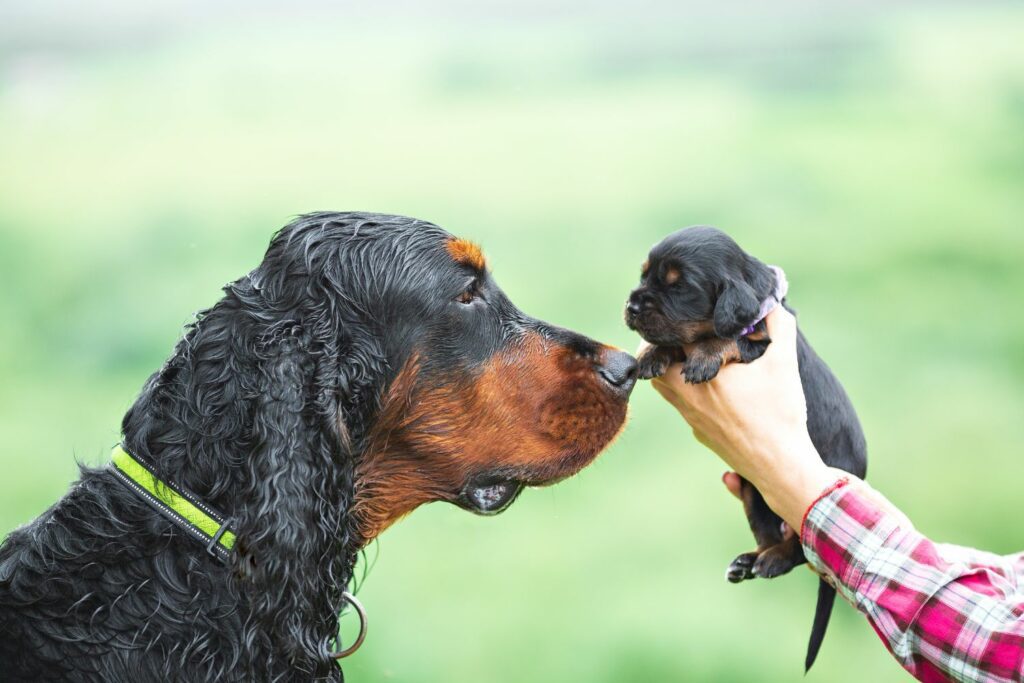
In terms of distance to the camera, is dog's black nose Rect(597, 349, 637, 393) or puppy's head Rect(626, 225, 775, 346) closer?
dog's black nose Rect(597, 349, 637, 393)

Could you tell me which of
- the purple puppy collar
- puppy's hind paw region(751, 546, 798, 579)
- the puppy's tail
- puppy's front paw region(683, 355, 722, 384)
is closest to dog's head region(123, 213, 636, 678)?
puppy's front paw region(683, 355, 722, 384)

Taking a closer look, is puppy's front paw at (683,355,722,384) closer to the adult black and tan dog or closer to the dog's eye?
the adult black and tan dog

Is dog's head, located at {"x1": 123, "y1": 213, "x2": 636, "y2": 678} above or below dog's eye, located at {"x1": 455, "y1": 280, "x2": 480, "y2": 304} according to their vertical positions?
below

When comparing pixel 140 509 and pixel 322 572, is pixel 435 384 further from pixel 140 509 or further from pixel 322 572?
pixel 140 509

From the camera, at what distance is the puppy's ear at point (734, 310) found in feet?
8.59

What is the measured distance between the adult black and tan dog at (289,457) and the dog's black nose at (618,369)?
0.37 feet

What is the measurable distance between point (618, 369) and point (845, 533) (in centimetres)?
65

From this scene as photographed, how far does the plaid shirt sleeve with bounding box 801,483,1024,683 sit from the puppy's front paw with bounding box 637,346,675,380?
0.68 meters

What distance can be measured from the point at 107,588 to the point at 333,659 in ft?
1.60

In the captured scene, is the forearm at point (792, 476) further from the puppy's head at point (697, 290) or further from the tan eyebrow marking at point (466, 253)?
the tan eyebrow marking at point (466, 253)

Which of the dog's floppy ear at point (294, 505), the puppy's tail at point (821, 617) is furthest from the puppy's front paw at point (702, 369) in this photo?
the dog's floppy ear at point (294, 505)

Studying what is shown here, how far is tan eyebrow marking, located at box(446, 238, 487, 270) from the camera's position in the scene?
2.38 meters

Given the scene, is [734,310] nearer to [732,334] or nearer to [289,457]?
[732,334]

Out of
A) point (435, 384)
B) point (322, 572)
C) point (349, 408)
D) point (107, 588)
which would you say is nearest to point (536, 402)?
point (435, 384)
